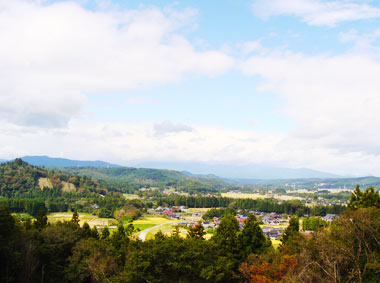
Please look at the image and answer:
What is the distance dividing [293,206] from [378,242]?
7150 centimetres

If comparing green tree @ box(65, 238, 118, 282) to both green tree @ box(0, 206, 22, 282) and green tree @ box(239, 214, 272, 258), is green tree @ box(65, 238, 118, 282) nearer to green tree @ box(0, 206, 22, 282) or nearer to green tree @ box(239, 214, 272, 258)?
green tree @ box(0, 206, 22, 282)

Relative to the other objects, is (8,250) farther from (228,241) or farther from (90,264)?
(228,241)

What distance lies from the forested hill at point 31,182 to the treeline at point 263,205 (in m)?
38.5

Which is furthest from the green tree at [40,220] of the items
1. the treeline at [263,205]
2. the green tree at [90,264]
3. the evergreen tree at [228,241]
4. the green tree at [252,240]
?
the treeline at [263,205]

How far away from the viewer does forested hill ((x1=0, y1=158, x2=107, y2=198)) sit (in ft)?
320

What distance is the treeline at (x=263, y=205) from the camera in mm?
79562

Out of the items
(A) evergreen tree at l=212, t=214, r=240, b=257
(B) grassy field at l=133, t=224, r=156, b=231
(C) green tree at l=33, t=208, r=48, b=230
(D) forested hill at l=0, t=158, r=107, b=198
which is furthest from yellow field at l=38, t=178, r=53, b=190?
(A) evergreen tree at l=212, t=214, r=240, b=257

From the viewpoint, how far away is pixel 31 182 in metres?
106

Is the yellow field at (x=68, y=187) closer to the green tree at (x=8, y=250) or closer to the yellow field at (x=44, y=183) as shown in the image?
the yellow field at (x=44, y=183)

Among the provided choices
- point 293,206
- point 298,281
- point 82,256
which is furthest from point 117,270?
point 293,206

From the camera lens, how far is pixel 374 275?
610 inches

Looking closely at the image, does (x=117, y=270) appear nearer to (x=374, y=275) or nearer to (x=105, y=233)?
(x=105, y=233)

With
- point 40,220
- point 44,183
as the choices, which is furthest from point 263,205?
point 44,183

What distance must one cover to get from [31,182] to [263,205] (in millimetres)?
81339
